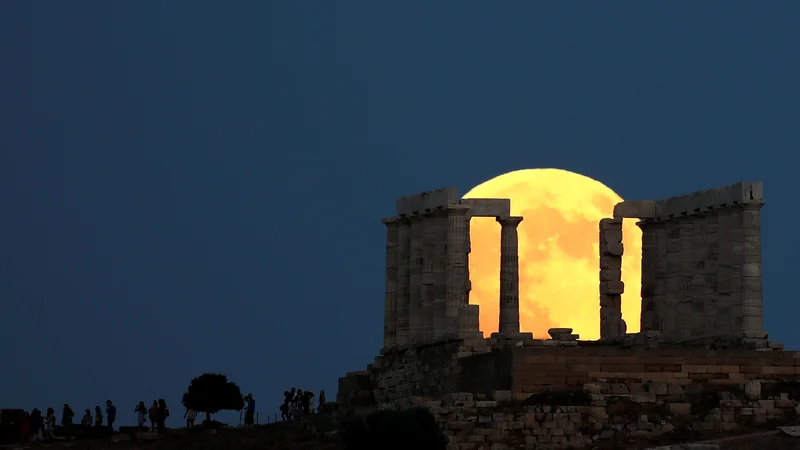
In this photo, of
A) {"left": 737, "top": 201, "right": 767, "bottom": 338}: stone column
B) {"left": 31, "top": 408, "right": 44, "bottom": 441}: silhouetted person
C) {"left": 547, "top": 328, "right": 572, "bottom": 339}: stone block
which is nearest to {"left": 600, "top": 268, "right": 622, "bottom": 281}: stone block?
{"left": 737, "top": 201, "right": 767, "bottom": 338}: stone column

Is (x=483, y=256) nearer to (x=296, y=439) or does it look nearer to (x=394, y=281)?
(x=394, y=281)

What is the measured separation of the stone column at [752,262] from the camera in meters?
86.4

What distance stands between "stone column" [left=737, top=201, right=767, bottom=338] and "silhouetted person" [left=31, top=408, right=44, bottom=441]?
2182cm

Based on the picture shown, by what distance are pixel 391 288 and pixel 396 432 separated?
2136 cm

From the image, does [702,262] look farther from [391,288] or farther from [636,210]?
[391,288]

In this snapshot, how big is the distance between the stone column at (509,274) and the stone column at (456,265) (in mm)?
1734

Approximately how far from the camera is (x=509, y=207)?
3494 inches

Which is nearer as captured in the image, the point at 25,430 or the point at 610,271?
the point at 25,430

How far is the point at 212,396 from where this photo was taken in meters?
88.8

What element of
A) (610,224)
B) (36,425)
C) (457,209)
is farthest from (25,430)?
(610,224)

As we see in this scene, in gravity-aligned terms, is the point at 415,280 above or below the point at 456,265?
below

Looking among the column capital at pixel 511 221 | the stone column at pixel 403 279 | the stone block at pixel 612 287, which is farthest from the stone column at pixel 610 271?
the stone column at pixel 403 279

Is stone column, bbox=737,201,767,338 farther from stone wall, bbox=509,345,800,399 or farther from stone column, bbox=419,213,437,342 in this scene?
stone column, bbox=419,213,437,342

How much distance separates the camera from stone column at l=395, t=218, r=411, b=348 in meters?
90.4
